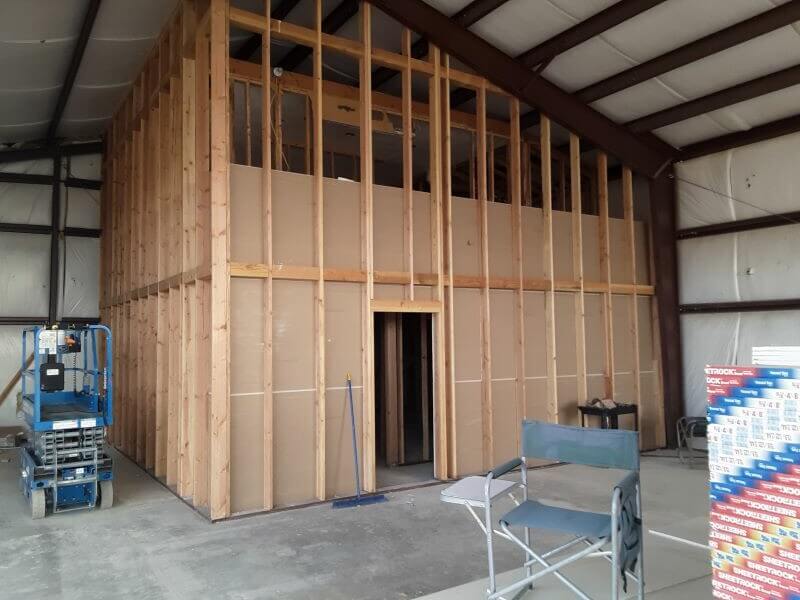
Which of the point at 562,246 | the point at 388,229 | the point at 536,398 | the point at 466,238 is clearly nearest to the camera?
the point at 388,229

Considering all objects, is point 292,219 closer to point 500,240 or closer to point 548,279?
point 500,240

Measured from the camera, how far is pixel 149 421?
302 inches

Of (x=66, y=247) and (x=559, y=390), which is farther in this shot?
(x=66, y=247)

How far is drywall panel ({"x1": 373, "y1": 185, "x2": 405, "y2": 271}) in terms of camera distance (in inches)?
260

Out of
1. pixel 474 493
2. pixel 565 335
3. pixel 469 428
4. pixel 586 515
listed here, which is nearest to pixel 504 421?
pixel 469 428

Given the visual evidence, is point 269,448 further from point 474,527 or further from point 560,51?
point 560,51

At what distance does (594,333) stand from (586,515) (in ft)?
17.8

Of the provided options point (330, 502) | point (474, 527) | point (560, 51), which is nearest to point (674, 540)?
point (474, 527)

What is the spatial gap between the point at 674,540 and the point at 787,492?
2363 mm

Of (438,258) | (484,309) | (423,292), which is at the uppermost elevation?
(438,258)

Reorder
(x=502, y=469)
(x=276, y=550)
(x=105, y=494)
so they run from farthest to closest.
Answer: (x=105, y=494) < (x=276, y=550) < (x=502, y=469)

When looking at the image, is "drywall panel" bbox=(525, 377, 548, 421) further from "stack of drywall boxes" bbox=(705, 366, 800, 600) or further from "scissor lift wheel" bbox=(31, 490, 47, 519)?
"scissor lift wheel" bbox=(31, 490, 47, 519)

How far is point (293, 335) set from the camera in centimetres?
598

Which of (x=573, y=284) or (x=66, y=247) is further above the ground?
(x=66, y=247)
